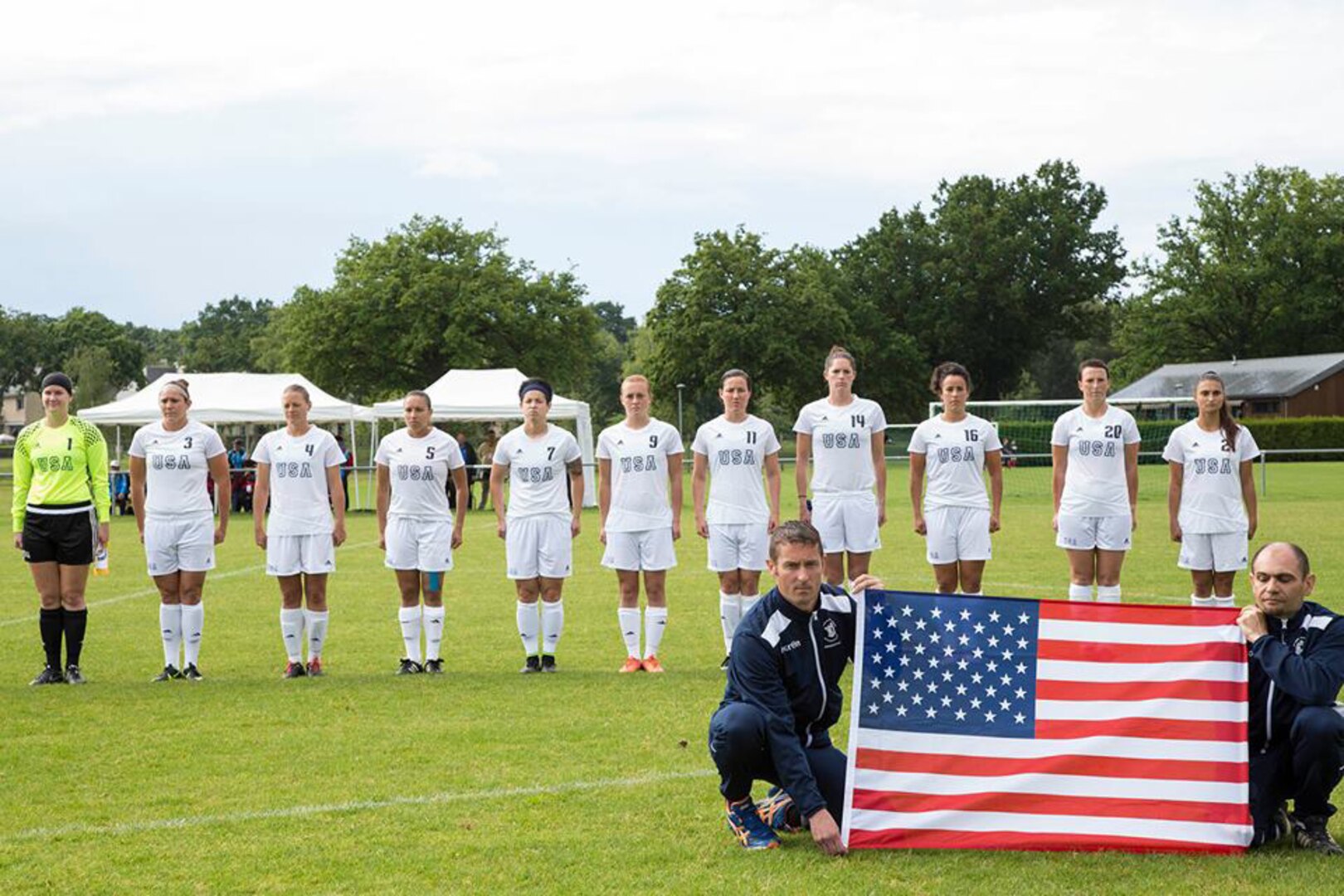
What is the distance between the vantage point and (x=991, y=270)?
77062 millimetres

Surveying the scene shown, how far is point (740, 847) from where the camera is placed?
5863 mm

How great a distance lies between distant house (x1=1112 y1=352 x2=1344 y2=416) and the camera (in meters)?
71.8

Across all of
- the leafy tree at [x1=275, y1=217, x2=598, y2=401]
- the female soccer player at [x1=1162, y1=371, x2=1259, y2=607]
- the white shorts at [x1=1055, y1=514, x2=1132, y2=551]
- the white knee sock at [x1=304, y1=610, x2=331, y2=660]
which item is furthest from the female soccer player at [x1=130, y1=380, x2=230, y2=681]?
the leafy tree at [x1=275, y1=217, x2=598, y2=401]

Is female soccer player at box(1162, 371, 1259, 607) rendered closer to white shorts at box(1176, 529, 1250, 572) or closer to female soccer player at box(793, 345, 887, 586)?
white shorts at box(1176, 529, 1250, 572)

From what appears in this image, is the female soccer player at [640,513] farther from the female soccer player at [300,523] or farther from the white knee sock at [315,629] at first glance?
the white knee sock at [315,629]

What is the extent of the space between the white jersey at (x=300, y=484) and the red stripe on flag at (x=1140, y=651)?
20.2ft

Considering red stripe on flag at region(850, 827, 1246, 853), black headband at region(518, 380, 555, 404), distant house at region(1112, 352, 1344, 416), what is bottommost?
red stripe on flag at region(850, 827, 1246, 853)

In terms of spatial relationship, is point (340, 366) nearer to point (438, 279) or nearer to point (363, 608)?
point (438, 279)

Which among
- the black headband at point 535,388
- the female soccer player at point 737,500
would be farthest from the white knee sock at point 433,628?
the female soccer player at point 737,500

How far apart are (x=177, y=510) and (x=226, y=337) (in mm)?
136144

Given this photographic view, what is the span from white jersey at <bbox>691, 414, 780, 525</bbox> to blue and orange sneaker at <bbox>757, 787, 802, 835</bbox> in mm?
4353

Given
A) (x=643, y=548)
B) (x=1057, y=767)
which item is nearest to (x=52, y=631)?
(x=643, y=548)

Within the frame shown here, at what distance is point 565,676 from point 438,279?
2093 inches

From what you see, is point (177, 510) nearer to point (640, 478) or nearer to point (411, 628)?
point (411, 628)
